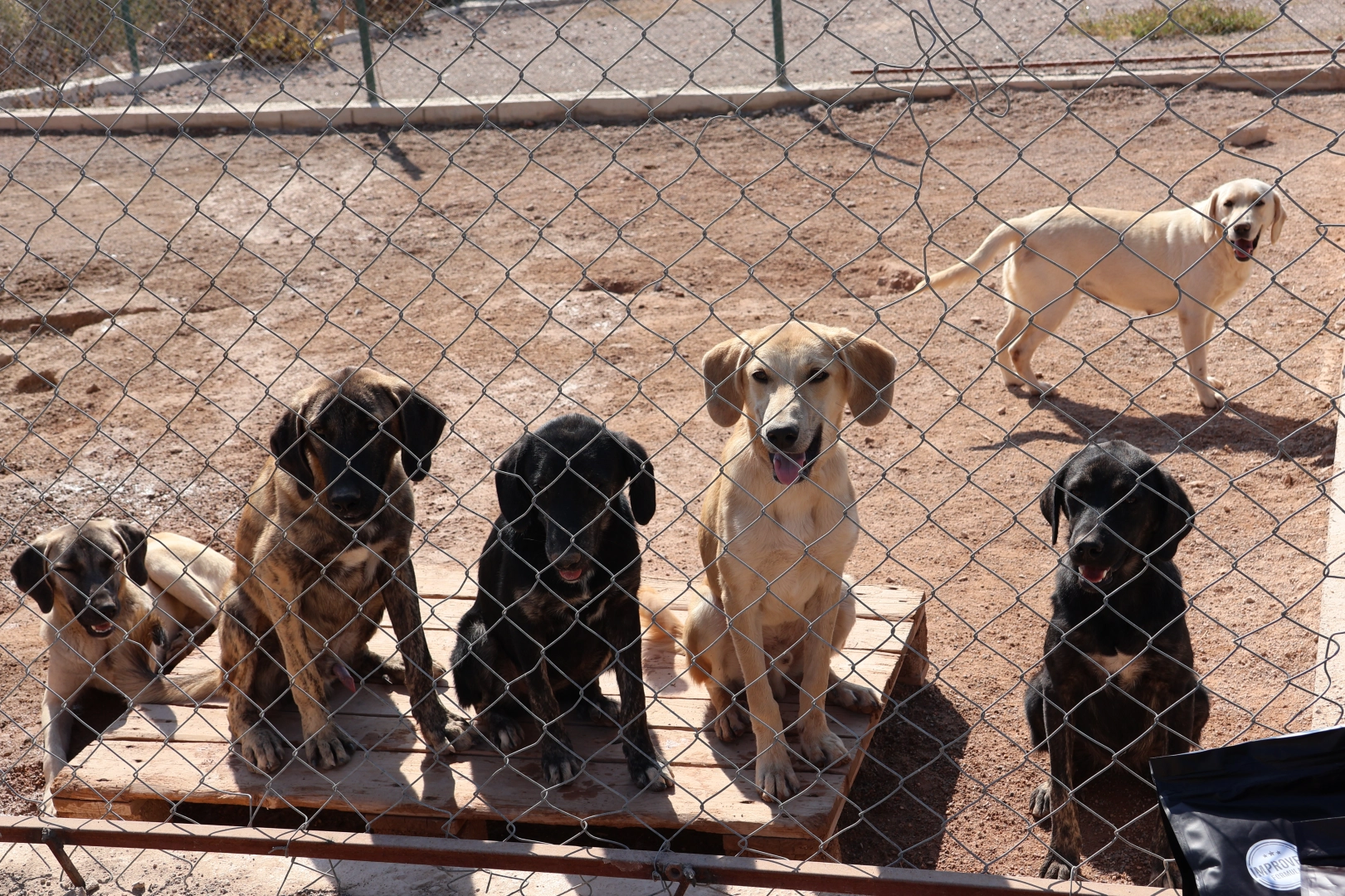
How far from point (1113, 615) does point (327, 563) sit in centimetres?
243

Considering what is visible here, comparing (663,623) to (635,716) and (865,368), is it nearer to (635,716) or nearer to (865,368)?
(635,716)

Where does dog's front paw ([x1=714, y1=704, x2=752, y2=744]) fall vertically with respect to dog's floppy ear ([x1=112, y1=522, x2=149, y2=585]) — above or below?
above

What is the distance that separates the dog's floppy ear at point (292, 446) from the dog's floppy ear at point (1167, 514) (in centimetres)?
248

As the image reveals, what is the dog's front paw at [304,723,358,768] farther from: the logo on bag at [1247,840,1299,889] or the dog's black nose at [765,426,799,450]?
the logo on bag at [1247,840,1299,889]

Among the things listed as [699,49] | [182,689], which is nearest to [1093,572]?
A: [182,689]

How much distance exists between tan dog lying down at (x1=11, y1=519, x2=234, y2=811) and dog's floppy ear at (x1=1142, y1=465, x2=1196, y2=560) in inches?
130

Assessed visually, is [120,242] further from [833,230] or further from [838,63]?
[838,63]

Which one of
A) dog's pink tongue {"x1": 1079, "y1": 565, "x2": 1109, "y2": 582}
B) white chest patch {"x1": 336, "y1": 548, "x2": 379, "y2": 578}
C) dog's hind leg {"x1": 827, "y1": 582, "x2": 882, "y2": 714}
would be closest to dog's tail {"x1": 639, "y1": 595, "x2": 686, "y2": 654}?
dog's hind leg {"x1": 827, "y1": 582, "x2": 882, "y2": 714}

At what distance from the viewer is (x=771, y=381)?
3307 mm

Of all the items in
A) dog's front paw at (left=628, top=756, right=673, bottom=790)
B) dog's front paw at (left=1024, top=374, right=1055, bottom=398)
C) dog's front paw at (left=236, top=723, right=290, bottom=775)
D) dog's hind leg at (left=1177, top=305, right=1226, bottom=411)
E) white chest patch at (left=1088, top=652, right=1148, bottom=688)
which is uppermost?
dog's hind leg at (left=1177, top=305, right=1226, bottom=411)

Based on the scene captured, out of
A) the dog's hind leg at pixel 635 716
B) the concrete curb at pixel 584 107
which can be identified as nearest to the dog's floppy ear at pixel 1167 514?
the dog's hind leg at pixel 635 716

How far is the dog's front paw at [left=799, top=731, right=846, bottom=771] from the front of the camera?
358 centimetres

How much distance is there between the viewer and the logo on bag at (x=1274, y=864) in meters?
2.09

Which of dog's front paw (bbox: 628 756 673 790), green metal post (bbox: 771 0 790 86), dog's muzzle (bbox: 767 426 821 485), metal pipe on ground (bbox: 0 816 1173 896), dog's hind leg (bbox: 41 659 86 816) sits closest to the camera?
metal pipe on ground (bbox: 0 816 1173 896)
